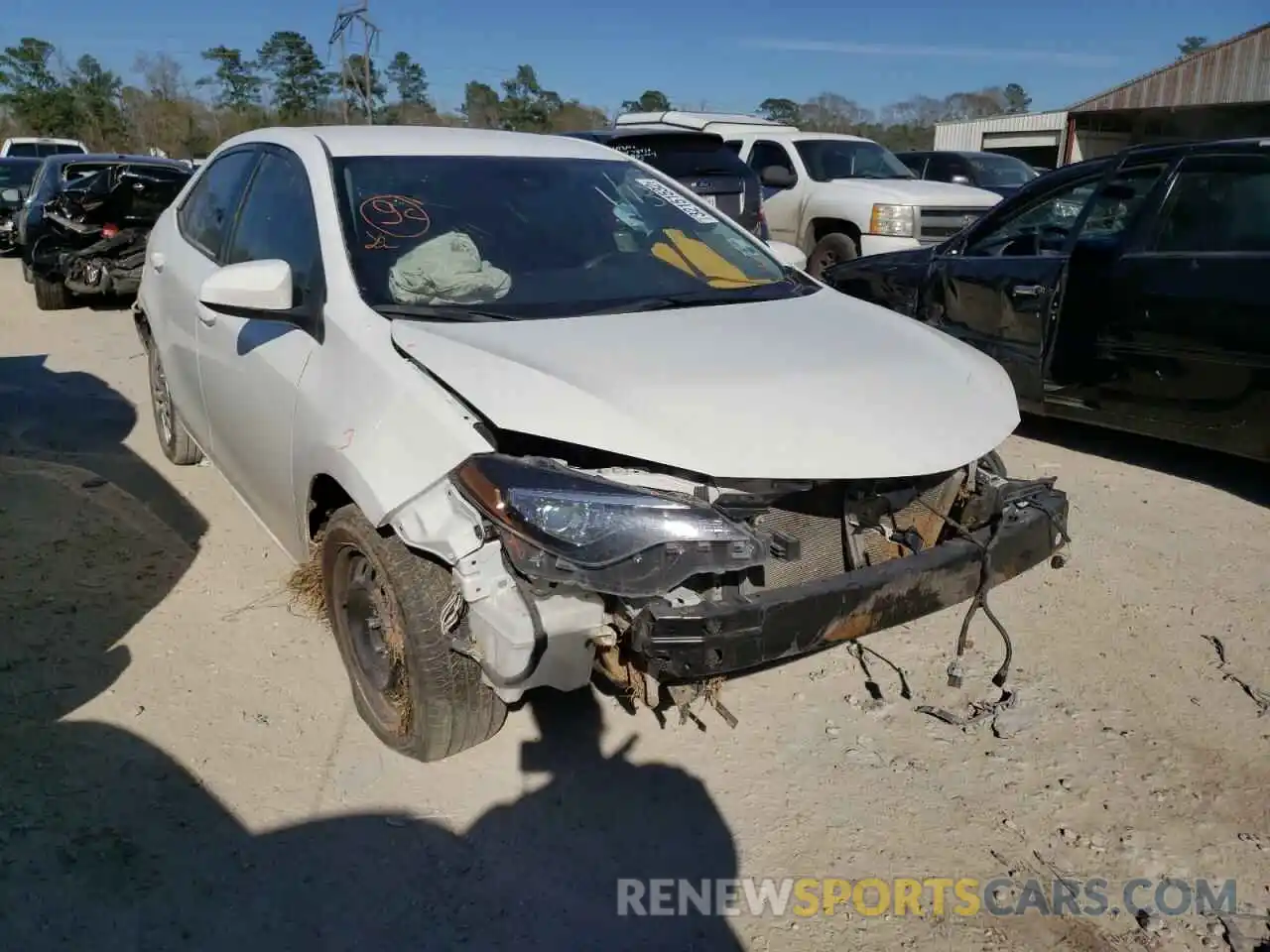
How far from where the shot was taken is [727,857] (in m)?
2.64

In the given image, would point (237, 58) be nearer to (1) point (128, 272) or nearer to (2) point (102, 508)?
(1) point (128, 272)

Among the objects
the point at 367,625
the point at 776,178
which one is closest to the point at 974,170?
the point at 776,178

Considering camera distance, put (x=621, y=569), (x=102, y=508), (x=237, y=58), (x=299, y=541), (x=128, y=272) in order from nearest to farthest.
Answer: (x=621, y=569) → (x=299, y=541) → (x=102, y=508) → (x=128, y=272) → (x=237, y=58)

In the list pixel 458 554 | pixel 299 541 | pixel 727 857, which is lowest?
pixel 727 857

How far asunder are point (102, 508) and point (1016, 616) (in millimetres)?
4147

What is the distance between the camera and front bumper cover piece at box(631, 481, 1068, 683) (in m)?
2.38

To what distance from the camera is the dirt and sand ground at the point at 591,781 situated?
7.97ft

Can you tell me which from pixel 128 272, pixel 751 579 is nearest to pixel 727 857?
pixel 751 579

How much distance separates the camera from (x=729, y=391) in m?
2.62

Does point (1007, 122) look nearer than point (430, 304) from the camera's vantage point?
No

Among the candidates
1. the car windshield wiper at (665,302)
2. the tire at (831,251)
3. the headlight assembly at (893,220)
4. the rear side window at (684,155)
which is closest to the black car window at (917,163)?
the tire at (831,251)

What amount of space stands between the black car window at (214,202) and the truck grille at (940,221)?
750cm

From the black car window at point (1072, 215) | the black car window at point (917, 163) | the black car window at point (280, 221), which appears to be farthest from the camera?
the black car window at point (917, 163)

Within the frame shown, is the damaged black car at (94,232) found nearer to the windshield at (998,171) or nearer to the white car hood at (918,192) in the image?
the white car hood at (918,192)
